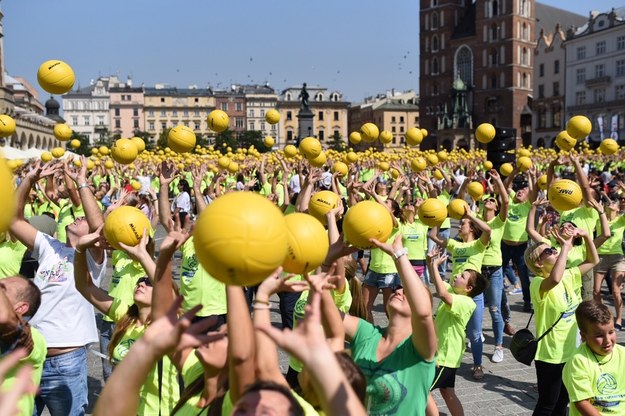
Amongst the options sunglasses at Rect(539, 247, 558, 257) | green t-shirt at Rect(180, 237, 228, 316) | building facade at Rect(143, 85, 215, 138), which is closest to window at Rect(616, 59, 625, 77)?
sunglasses at Rect(539, 247, 558, 257)

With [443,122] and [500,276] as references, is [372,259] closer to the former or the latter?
[500,276]

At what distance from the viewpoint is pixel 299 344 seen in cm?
212

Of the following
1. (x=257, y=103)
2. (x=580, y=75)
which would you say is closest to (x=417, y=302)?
(x=580, y=75)

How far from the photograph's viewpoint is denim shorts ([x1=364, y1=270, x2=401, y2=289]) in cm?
798

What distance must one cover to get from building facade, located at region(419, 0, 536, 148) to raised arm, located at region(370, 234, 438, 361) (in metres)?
81.5

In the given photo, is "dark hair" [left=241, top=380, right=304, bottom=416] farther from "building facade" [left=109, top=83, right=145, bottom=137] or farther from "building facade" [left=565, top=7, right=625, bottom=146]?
"building facade" [left=109, top=83, right=145, bottom=137]

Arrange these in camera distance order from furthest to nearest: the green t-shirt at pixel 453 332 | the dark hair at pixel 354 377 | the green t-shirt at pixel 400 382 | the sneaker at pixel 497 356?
the sneaker at pixel 497 356, the green t-shirt at pixel 453 332, the green t-shirt at pixel 400 382, the dark hair at pixel 354 377

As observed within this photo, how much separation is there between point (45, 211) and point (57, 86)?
5.24 metres

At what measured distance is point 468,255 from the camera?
6910 millimetres

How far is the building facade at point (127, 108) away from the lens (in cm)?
12900

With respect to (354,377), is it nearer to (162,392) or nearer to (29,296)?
(162,392)

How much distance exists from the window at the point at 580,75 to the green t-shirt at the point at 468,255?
71.1 m

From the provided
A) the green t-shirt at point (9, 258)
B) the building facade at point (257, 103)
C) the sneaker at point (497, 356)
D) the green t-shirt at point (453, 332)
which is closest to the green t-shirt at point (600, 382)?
the green t-shirt at point (453, 332)

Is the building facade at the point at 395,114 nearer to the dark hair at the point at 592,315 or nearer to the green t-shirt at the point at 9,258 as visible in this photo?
the green t-shirt at the point at 9,258
